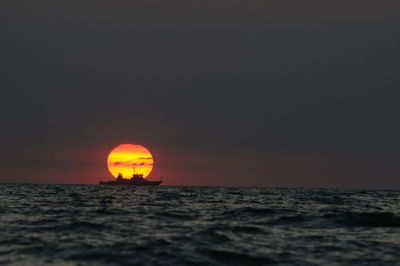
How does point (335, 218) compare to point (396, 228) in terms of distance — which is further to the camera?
point (335, 218)

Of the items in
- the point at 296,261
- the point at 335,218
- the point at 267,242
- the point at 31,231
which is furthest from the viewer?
the point at 335,218

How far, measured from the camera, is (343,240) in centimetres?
2119

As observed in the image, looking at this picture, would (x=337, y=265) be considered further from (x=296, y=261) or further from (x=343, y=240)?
(x=343, y=240)

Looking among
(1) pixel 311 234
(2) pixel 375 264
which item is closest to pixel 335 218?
(1) pixel 311 234

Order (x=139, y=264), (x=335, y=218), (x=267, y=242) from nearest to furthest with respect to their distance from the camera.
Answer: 1. (x=139, y=264)
2. (x=267, y=242)
3. (x=335, y=218)

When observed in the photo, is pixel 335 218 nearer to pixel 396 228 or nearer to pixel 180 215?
pixel 396 228

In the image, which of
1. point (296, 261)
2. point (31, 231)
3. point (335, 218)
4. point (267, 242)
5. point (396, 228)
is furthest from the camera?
point (335, 218)

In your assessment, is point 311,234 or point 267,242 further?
point 311,234

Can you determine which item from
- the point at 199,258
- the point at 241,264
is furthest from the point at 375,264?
the point at 199,258

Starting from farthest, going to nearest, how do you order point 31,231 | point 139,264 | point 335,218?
point 335,218 < point 31,231 < point 139,264

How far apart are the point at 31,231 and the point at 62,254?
632 cm

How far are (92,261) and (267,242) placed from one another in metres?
7.74

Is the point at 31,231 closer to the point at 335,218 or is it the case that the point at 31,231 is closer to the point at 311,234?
the point at 311,234

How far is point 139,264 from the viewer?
1524 centimetres
